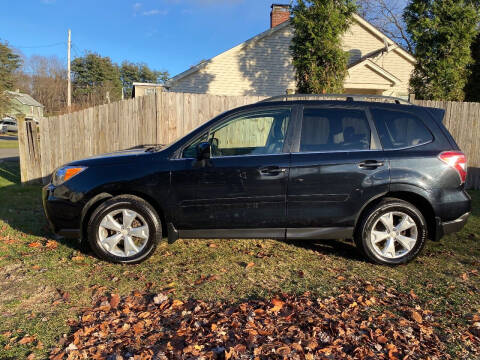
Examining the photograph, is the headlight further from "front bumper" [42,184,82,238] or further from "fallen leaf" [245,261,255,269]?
"fallen leaf" [245,261,255,269]

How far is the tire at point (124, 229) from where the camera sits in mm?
3941

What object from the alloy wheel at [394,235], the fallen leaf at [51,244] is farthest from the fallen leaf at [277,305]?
the fallen leaf at [51,244]

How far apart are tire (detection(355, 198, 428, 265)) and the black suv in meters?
0.01

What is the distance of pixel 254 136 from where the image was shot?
425 cm

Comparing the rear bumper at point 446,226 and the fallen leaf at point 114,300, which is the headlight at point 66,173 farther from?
the rear bumper at point 446,226

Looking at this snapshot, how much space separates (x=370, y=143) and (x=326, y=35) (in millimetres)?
7309

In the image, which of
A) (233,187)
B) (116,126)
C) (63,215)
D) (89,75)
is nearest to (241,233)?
(233,187)

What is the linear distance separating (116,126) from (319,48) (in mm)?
6388

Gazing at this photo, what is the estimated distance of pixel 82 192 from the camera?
157 inches

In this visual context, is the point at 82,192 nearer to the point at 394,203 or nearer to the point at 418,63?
the point at 394,203

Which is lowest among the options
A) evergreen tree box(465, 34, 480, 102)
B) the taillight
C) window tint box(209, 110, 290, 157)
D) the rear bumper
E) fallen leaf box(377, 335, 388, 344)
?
fallen leaf box(377, 335, 388, 344)

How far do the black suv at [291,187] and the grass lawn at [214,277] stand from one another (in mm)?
347

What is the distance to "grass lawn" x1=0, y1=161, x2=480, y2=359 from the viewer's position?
9.42 feet

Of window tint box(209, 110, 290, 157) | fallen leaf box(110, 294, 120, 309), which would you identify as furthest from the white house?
fallen leaf box(110, 294, 120, 309)
